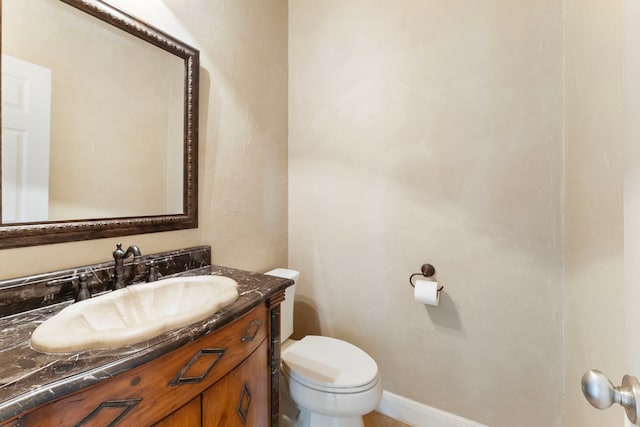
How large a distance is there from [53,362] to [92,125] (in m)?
0.81

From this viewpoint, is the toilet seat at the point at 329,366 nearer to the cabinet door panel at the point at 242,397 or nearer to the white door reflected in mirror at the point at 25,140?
the cabinet door panel at the point at 242,397

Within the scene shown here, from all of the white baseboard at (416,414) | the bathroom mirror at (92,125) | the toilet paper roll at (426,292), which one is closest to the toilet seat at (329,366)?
the toilet paper roll at (426,292)

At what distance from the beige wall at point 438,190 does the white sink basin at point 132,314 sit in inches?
37.8

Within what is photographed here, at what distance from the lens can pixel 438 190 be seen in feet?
4.87

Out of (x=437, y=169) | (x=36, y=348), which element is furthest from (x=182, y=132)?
(x=437, y=169)

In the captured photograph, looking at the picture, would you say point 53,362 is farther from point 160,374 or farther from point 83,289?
point 83,289

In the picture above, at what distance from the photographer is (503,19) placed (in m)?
1.32

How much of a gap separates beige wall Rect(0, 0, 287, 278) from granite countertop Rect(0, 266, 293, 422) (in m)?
0.35

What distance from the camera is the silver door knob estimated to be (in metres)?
0.41

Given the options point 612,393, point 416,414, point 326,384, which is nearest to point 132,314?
point 326,384

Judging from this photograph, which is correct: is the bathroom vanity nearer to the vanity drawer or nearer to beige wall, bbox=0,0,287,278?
the vanity drawer

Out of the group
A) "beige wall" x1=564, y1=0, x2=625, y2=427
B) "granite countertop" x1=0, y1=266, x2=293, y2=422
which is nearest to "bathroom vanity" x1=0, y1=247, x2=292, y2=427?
"granite countertop" x1=0, y1=266, x2=293, y2=422

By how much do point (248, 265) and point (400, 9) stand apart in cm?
167

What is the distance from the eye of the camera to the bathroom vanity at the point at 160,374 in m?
0.47
